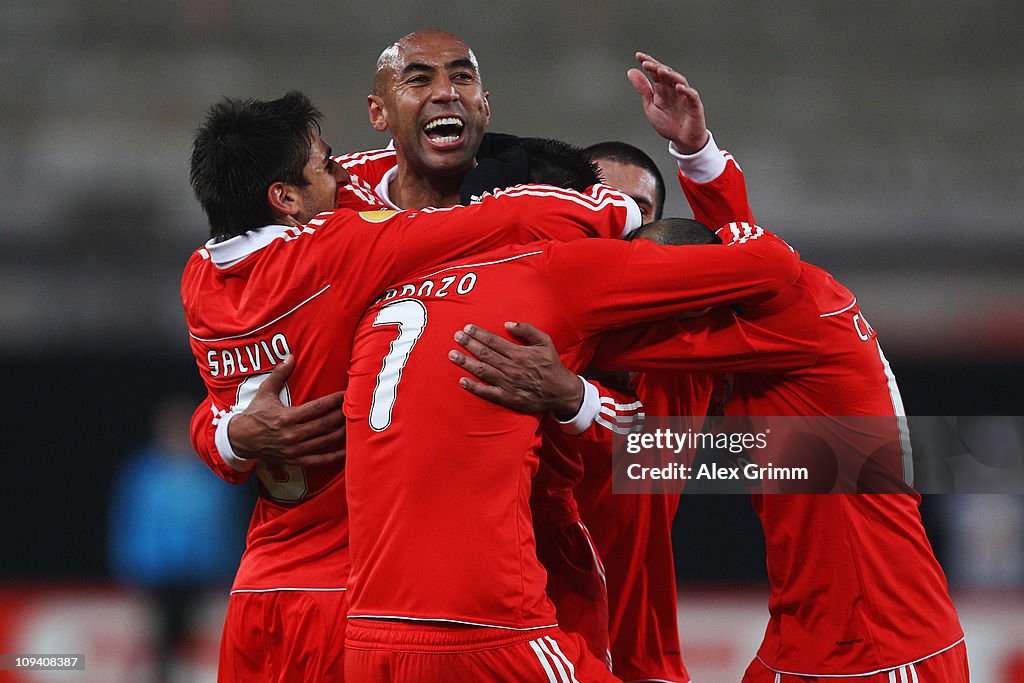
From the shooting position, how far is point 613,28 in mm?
9859

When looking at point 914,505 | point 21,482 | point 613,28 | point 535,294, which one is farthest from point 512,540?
point 613,28

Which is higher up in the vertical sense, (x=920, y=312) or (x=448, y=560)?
(x=920, y=312)

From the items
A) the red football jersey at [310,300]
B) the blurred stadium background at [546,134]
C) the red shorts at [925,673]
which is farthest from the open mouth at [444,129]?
the blurred stadium background at [546,134]

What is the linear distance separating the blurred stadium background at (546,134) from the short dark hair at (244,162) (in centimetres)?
364

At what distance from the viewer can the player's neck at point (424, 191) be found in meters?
3.92

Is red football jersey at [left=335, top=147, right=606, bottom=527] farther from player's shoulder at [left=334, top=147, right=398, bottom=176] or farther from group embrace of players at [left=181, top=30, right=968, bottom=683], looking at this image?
player's shoulder at [left=334, top=147, right=398, bottom=176]

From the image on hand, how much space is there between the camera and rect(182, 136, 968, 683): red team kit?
261 cm

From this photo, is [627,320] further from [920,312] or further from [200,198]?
[920,312]

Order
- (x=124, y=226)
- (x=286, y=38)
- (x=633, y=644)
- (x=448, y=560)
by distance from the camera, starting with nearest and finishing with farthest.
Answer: (x=448, y=560)
(x=633, y=644)
(x=124, y=226)
(x=286, y=38)

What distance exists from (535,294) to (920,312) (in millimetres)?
5915

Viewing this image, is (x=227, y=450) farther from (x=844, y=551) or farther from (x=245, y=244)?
(x=844, y=551)

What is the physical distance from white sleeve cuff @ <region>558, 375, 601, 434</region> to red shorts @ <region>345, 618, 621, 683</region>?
521mm

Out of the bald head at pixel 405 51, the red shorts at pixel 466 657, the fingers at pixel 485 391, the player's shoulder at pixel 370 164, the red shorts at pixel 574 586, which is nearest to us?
the red shorts at pixel 466 657

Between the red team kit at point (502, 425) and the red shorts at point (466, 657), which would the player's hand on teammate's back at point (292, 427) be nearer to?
the red team kit at point (502, 425)
